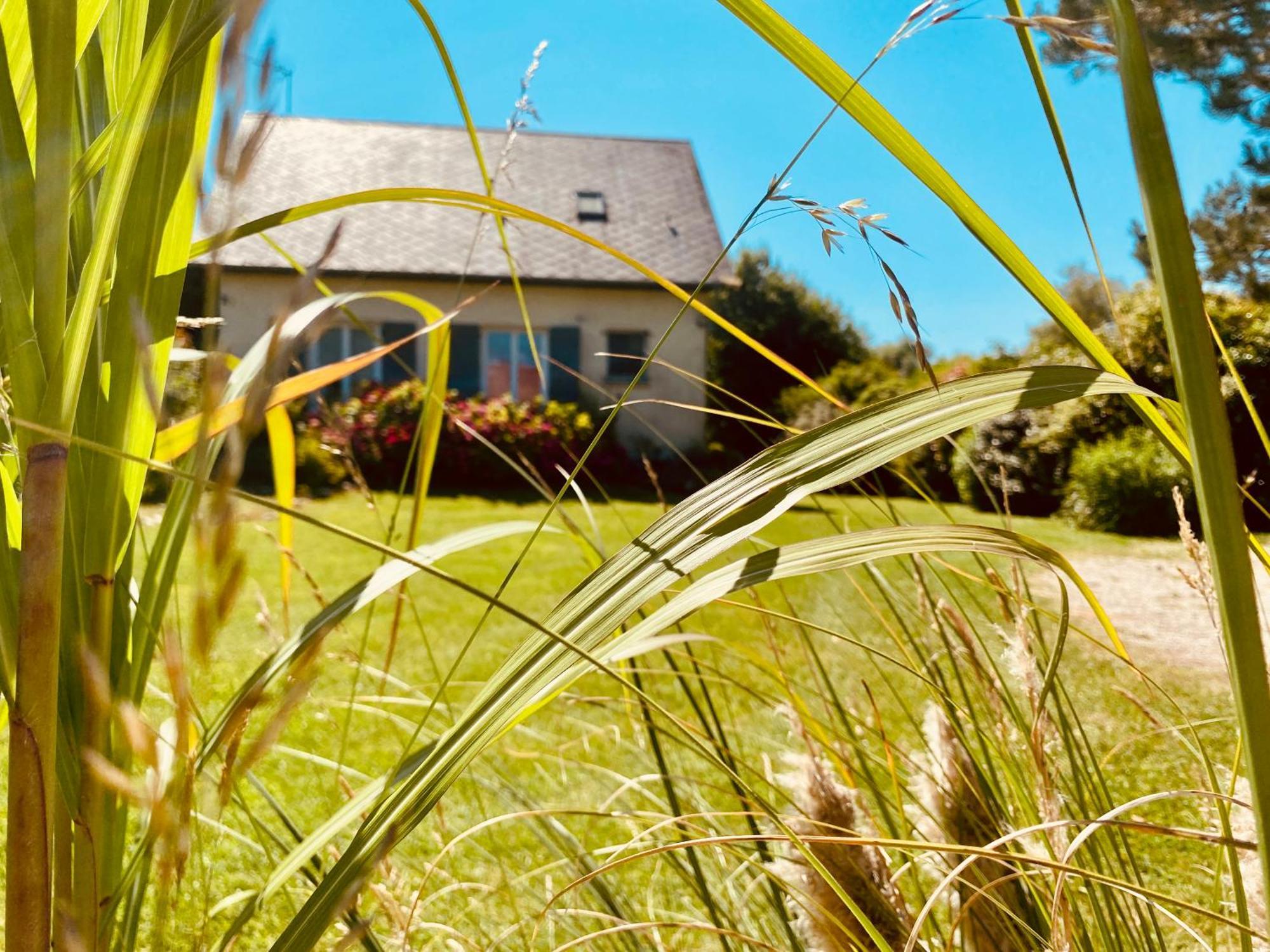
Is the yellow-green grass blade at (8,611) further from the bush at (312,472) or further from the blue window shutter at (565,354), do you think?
the blue window shutter at (565,354)

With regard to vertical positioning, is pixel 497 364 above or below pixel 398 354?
below

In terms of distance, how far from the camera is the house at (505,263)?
15977mm

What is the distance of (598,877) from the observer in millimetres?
1010

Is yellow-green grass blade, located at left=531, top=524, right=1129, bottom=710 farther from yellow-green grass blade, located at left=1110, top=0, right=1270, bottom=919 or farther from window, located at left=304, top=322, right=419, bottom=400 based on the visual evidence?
window, located at left=304, top=322, right=419, bottom=400

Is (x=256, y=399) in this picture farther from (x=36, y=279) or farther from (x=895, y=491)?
(x=895, y=491)

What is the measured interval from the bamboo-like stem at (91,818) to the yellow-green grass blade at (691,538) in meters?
0.13

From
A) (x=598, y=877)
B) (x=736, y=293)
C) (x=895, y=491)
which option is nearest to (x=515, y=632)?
(x=598, y=877)

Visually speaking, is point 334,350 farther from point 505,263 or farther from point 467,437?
point 467,437

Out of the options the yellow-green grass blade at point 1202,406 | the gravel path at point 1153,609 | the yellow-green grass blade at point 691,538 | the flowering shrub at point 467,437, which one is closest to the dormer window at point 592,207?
the flowering shrub at point 467,437

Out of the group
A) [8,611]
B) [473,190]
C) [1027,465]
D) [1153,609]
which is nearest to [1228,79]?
[1027,465]

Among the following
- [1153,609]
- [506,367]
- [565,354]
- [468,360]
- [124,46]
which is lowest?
[1153,609]

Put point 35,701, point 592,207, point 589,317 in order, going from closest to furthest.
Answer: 1. point 35,701
2. point 589,317
3. point 592,207

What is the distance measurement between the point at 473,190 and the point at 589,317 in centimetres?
419

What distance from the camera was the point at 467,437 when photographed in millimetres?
13320
